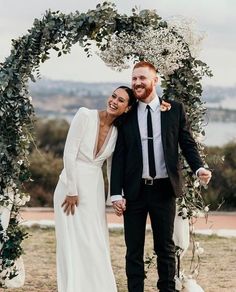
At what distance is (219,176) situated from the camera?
14367 millimetres

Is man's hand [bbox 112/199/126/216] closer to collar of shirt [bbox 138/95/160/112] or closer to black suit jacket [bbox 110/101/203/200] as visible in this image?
black suit jacket [bbox 110/101/203/200]

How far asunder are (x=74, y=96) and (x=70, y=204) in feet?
61.1

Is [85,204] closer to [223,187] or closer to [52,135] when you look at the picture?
[223,187]

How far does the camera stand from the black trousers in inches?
234

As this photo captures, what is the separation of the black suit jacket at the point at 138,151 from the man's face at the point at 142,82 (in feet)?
0.46

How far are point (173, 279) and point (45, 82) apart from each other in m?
18.2

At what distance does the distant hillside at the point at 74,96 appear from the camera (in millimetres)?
21453

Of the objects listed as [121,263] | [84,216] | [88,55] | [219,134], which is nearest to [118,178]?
→ [84,216]

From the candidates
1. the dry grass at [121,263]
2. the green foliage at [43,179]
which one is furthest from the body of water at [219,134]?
the dry grass at [121,263]

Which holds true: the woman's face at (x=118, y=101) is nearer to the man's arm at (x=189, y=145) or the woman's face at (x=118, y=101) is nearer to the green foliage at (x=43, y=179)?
the man's arm at (x=189, y=145)

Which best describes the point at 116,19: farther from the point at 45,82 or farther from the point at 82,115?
the point at 45,82

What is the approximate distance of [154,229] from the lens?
6082mm

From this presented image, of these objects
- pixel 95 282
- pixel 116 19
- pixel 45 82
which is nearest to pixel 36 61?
pixel 116 19

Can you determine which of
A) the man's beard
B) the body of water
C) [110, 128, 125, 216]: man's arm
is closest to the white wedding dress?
[110, 128, 125, 216]: man's arm
